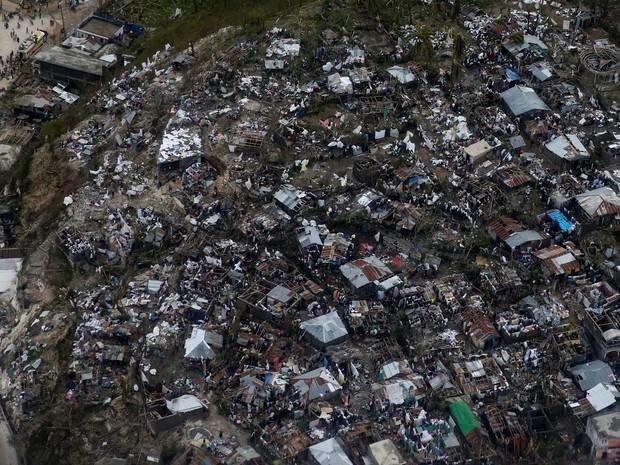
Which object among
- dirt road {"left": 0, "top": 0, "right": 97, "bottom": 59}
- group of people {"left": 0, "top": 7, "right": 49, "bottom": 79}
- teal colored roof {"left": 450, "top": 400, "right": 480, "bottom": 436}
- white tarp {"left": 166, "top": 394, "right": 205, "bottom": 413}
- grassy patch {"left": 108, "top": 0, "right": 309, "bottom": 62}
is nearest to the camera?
teal colored roof {"left": 450, "top": 400, "right": 480, "bottom": 436}

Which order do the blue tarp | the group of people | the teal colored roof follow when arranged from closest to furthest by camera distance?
the teal colored roof < the blue tarp < the group of people

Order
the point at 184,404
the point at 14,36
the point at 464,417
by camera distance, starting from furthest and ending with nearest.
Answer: the point at 14,36
the point at 184,404
the point at 464,417

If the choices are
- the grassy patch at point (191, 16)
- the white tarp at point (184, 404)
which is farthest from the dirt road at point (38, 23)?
the white tarp at point (184, 404)

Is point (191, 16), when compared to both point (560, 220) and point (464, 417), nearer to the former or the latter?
point (560, 220)

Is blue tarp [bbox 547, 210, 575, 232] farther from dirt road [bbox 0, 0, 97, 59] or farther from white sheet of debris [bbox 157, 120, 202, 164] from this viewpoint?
dirt road [bbox 0, 0, 97, 59]

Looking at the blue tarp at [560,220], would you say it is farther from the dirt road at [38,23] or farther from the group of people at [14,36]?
the dirt road at [38,23]

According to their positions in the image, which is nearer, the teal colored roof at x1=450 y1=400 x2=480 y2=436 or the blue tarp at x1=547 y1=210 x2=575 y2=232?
the teal colored roof at x1=450 y1=400 x2=480 y2=436

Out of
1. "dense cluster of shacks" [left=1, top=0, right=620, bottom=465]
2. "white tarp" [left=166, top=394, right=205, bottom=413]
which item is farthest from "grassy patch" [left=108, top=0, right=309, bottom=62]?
"white tarp" [left=166, top=394, right=205, bottom=413]

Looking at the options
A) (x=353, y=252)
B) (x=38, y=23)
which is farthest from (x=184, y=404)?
(x=38, y=23)
